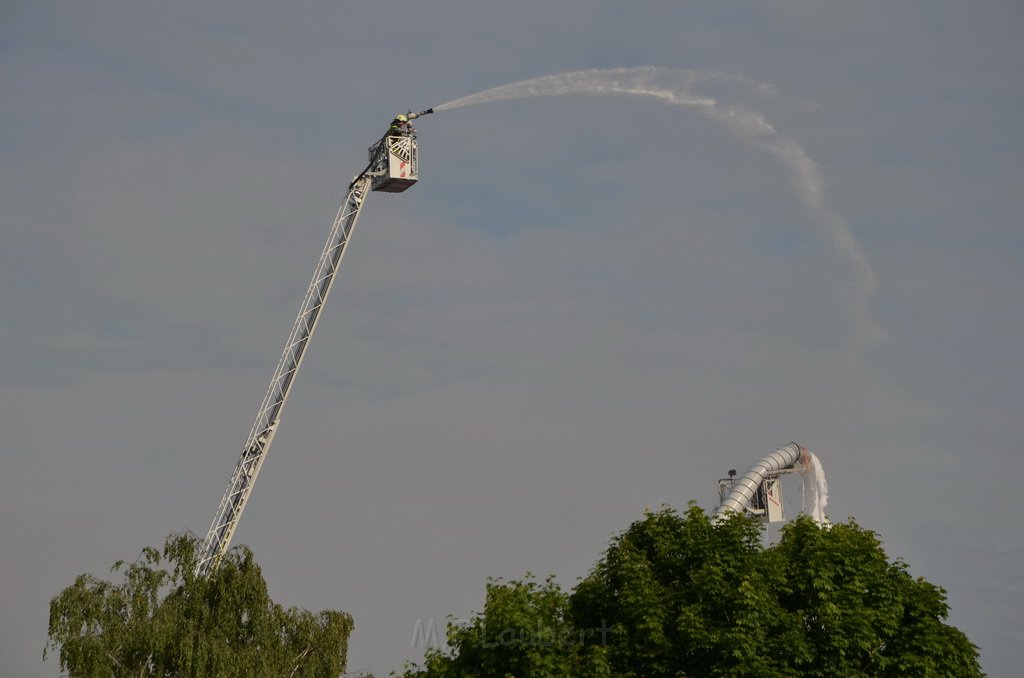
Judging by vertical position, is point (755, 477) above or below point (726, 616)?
above

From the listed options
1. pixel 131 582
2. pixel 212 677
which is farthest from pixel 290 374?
pixel 212 677

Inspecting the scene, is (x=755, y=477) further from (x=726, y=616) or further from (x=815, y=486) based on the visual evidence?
(x=726, y=616)

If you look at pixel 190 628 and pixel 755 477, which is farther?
pixel 755 477

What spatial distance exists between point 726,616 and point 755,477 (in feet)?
135

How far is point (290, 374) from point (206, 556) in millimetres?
11661

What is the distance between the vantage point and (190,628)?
63.6 metres

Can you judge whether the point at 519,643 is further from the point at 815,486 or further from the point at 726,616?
the point at 815,486

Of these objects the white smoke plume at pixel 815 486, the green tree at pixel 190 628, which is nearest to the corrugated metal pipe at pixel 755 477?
the white smoke plume at pixel 815 486

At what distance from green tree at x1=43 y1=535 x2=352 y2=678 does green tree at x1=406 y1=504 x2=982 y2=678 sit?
1098 centimetres

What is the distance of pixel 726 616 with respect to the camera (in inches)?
2074

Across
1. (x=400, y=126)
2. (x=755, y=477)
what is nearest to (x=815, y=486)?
(x=755, y=477)

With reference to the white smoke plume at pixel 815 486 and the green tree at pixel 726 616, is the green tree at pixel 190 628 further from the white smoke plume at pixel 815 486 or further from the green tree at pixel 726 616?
the white smoke plume at pixel 815 486

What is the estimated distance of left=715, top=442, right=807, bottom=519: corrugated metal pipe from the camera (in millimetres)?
92000

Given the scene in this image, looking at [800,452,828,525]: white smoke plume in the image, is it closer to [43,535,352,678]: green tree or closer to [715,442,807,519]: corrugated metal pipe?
[715,442,807,519]: corrugated metal pipe
